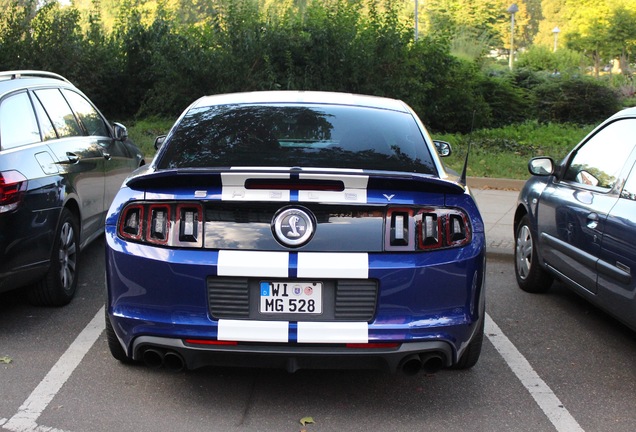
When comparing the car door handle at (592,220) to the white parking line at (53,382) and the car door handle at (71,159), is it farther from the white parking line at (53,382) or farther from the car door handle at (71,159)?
the car door handle at (71,159)

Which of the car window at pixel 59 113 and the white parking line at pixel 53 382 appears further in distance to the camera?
the car window at pixel 59 113

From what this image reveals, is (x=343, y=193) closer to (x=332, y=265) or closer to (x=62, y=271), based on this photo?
(x=332, y=265)

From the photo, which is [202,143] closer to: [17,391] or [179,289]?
[179,289]

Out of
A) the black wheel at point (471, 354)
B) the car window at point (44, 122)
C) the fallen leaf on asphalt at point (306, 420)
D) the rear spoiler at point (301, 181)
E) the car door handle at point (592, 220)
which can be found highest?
the rear spoiler at point (301, 181)

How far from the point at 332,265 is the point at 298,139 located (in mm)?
1227

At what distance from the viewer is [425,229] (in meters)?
3.97

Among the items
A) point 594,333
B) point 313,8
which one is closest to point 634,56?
point 313,8

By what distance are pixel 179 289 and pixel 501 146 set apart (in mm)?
12923

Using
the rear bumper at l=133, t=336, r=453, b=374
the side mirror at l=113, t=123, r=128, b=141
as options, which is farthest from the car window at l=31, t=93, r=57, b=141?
the rear bumper at l=133, t=336, r=453, b=374

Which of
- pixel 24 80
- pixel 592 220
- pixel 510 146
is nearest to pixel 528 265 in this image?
pixel 592 220

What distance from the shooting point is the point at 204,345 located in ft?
12.8

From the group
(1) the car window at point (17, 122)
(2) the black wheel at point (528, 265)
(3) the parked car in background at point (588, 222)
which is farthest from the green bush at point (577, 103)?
(1) the car window at point (17, 122)

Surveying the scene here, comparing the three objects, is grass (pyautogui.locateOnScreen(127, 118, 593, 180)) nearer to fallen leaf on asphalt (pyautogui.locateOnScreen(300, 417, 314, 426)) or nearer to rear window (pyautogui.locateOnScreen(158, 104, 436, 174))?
rear window (pyautogui.locateOnScreen(158, 104, 436, 174))

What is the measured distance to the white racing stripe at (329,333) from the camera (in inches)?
151
